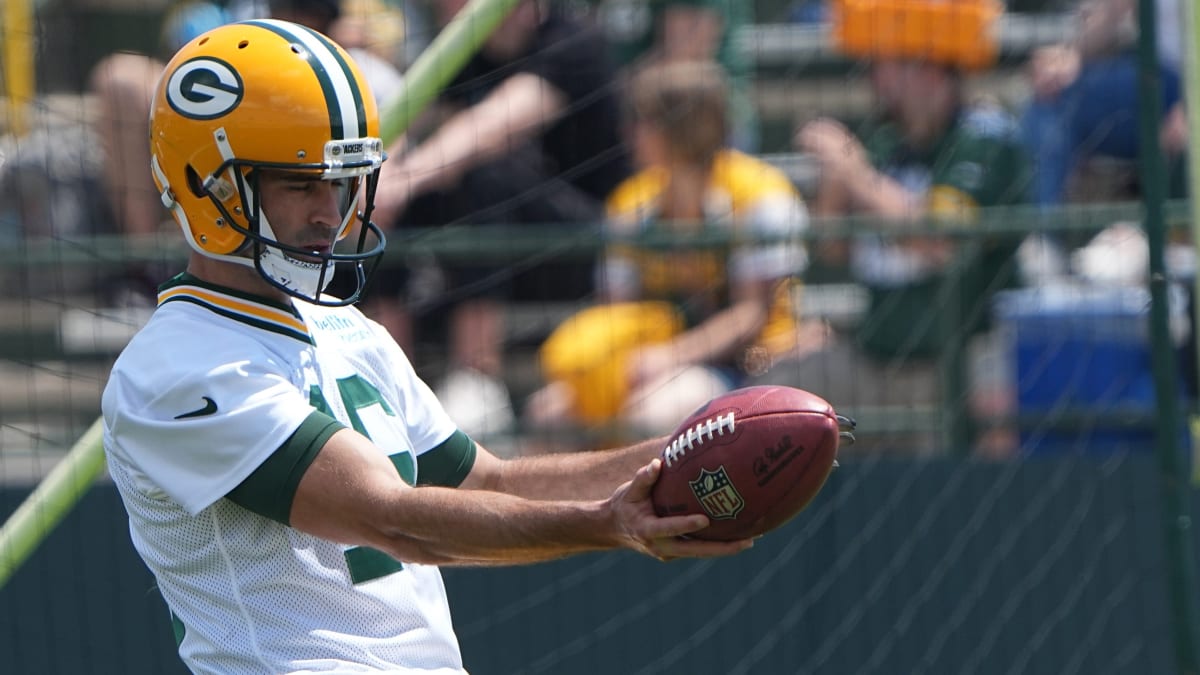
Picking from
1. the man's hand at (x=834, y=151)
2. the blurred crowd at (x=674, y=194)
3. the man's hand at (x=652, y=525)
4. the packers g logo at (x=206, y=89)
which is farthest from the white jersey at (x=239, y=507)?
the man's hand at (x=834, y=151)

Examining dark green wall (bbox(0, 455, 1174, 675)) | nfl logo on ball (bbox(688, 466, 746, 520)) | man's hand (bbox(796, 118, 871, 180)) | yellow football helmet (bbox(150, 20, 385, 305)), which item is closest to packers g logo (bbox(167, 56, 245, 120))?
yellow football helmet (bbox(150, 20, 385, 305))

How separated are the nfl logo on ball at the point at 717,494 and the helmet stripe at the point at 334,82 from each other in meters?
0.99

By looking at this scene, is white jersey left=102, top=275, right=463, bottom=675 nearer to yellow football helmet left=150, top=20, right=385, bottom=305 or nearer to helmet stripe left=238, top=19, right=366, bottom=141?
yellow football helmet left=150, top=20, right=385, bottom=305

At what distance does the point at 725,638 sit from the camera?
→ 563 cm

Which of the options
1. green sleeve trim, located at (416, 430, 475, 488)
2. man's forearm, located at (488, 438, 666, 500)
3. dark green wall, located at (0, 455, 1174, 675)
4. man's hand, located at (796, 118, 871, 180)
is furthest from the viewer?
man's hand, located at (796, 118, 871, 180)

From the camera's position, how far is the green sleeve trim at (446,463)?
358 cm

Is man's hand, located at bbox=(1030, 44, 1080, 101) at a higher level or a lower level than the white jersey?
higher

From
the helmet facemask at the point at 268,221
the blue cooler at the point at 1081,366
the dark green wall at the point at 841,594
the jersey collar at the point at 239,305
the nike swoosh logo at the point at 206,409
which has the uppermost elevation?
the helmet facemask at the point at 268,221

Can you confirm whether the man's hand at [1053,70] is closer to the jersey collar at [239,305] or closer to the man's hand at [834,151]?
the man's hand at [834,151]

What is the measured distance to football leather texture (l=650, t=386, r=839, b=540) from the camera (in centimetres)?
270

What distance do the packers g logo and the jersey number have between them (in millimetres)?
559

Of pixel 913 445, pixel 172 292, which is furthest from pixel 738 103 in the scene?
pixel 172 292

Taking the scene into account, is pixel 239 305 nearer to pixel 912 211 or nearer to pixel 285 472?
pixel 285 472

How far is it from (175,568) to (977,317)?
3465 mm
